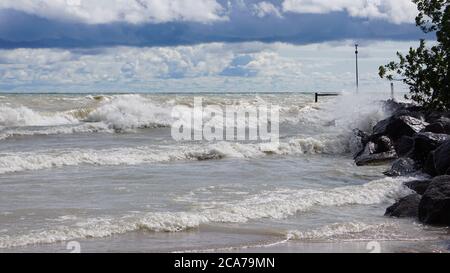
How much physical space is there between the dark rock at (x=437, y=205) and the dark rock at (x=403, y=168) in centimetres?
579

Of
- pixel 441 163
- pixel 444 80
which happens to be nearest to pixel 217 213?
pixel 441 163

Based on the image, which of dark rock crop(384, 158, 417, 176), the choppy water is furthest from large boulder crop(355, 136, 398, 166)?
dark rock crop(384, 158, 417, 176)

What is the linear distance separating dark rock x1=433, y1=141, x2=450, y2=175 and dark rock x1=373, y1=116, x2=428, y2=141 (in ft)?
21.0

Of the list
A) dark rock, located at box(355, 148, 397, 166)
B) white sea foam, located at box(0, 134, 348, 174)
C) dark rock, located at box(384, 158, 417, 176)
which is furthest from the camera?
dark rock, located at box(355, 148, 397, 166)

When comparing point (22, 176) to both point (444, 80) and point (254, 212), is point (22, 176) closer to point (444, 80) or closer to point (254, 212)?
point (254, 212)

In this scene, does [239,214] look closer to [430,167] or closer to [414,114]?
[430,167]

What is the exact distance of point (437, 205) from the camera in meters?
10.2

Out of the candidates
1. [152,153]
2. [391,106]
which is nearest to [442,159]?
[152,153]

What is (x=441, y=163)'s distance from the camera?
1393 cm

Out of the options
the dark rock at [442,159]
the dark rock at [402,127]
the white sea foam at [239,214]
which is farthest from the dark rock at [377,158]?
the white sea foam at [239,214]

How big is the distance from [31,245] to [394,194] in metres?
7.57

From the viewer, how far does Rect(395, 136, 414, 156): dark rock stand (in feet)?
62.4
